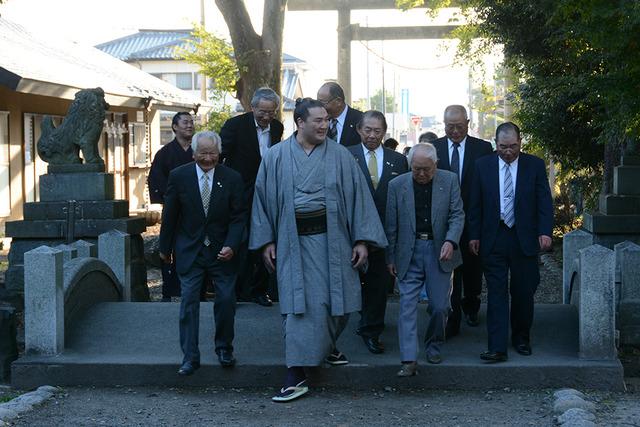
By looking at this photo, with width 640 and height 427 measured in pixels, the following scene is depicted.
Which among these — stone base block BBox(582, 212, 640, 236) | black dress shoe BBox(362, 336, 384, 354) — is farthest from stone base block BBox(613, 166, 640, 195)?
black dress shoe BBox(362, 336, 384, 354)

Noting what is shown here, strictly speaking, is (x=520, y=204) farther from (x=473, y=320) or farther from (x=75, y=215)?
(x=75, y=215)

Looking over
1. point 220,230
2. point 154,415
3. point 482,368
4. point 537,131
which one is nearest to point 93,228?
point 220,230

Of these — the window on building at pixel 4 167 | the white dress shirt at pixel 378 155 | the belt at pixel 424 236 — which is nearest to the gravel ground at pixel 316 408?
the belt at pixel 424 236

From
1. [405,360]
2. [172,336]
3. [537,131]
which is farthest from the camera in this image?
[537,131]

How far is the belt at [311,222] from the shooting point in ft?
23.4

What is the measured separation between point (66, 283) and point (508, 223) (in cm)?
355

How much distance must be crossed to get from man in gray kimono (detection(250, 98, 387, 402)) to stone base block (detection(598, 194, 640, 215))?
453 centimetres

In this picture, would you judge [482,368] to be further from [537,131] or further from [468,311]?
[537,131]

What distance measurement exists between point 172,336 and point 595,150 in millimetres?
10085

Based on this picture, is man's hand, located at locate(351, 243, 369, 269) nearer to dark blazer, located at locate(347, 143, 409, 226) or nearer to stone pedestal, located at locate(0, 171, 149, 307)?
dark blazer, located at locate(347, 143, 409, 226)

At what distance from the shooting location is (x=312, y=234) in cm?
714

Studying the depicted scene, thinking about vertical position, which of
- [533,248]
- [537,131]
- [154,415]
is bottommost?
[154,415]

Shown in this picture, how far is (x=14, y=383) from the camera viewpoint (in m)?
7.65

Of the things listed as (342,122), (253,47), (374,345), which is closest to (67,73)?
(253,47)
